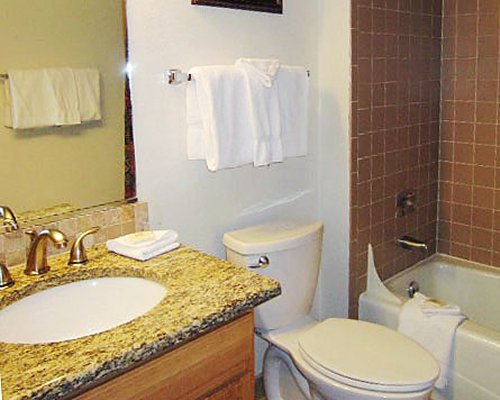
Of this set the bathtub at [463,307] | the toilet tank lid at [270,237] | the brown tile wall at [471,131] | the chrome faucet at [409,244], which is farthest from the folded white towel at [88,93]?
the brown tile wall at [471,131]

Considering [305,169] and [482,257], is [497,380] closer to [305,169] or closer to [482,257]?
[482,257]

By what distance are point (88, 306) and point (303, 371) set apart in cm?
80

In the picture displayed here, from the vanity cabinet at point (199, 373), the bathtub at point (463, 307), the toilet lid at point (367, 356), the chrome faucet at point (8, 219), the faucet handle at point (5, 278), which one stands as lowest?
the bathtub at point (463, 307)

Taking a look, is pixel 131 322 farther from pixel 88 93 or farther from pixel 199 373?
pixel 88 93

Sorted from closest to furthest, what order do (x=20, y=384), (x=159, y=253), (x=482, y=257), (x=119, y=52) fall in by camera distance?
(x=20, y=384) < (x=159, y=253) < (x=119, y=52) < (x=482, y=257)

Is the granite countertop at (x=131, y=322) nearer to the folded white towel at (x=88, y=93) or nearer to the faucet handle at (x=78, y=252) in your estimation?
the faucet handle at (x=78, y=252)

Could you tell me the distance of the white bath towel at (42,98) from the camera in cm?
147

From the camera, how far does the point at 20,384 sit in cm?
92

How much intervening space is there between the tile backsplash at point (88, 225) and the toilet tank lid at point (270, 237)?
13.2 inches

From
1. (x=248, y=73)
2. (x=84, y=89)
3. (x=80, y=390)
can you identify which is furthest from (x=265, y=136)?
(x=80, y=390)

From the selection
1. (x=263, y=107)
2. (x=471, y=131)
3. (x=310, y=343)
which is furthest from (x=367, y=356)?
(x=471, y=131)

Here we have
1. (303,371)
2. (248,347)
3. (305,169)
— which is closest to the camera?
(248,347)

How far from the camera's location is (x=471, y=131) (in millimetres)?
2764

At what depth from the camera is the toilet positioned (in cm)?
169
